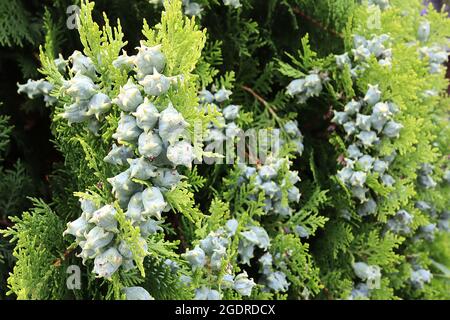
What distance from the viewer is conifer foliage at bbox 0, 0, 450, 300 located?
71 cm

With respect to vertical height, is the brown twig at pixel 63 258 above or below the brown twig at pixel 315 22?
below

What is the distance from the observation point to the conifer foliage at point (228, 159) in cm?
71

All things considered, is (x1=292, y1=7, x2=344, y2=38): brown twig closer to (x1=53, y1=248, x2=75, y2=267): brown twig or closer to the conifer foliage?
the conifer foliage

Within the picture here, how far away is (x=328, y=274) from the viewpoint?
4.55 feet

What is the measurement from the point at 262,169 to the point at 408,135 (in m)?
0.39

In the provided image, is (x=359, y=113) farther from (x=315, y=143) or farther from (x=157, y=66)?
(x=157, y=66)

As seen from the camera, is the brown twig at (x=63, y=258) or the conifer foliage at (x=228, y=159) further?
the brown twig at (x=63, y=258)

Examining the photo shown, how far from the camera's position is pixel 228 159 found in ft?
3.88

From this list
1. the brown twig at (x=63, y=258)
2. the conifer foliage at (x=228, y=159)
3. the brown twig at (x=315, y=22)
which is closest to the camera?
the conifer foliage at (x=228, y=159)

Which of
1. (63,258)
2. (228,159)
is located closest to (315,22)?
(228,159)

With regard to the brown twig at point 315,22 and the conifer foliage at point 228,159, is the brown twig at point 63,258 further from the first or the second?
the brown twig at point 315,22

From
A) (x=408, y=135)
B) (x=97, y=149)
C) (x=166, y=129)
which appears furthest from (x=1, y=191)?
(x=408, y=135)

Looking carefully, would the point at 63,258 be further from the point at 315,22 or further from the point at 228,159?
the point at 315,22

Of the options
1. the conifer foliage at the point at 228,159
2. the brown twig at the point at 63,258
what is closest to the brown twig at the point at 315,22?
the conifer foliage at the point at 228,159
